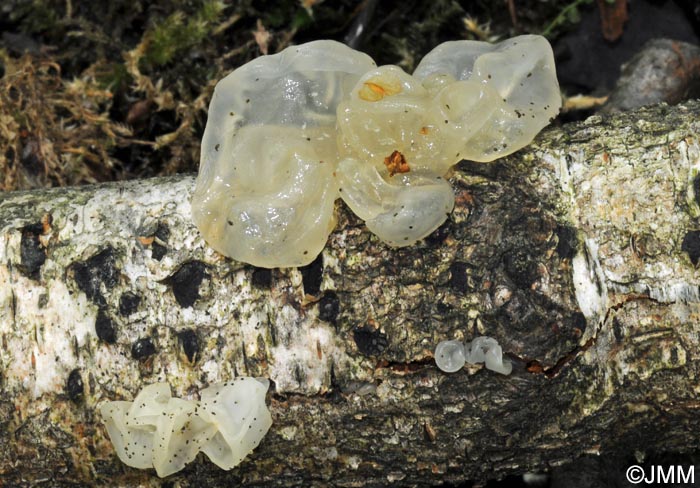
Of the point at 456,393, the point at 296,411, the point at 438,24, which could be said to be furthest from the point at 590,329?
the point at 438,24

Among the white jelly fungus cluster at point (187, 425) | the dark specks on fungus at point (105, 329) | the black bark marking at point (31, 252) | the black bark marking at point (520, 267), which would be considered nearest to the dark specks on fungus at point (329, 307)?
the white jelly fungus cluster at point (187, 425)

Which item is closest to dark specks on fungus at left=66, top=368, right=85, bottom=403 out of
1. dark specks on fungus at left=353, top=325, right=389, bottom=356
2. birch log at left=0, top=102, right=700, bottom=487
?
birch log at left=0, top=102, right=700, bottom=487

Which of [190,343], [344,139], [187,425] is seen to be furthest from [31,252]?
[344,139]

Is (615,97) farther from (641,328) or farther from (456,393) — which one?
(456,393)

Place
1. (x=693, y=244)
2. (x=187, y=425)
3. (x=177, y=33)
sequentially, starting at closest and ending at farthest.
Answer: (x=693, y=244), (x=187, y=425), (x=177, y=33)

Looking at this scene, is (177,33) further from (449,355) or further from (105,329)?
(449,355)

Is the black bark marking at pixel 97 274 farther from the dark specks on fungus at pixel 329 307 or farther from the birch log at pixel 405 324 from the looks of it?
the dark specks on fungus at pixel 329 307
